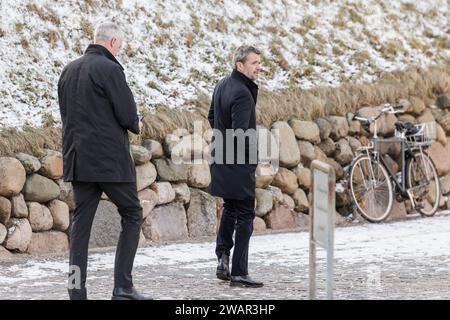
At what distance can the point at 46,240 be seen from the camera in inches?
390

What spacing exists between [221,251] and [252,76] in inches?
54.6

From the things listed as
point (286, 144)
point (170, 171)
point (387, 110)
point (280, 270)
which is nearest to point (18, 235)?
point (170, 171)

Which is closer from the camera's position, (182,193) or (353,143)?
(182,193)

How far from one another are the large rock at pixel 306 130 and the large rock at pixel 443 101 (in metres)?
2.35

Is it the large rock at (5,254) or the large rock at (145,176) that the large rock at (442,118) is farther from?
the large rock at (5,254)

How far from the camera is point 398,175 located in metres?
13.1

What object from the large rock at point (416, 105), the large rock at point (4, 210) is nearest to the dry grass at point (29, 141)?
the large rock at point (4, 210)

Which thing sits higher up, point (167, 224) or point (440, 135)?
point (440, 135)

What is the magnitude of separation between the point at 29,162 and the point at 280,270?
2.58 m

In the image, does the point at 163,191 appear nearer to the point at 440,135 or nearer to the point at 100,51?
the point at 100,51

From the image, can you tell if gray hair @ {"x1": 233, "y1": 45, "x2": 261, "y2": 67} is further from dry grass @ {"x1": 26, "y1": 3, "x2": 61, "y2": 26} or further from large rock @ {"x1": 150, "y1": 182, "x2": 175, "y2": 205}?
dry grass @ {"x1": 26, "y1": 3, "x2": 61, "y2": 26}

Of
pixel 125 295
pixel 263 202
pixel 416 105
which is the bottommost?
pixel 125 295
